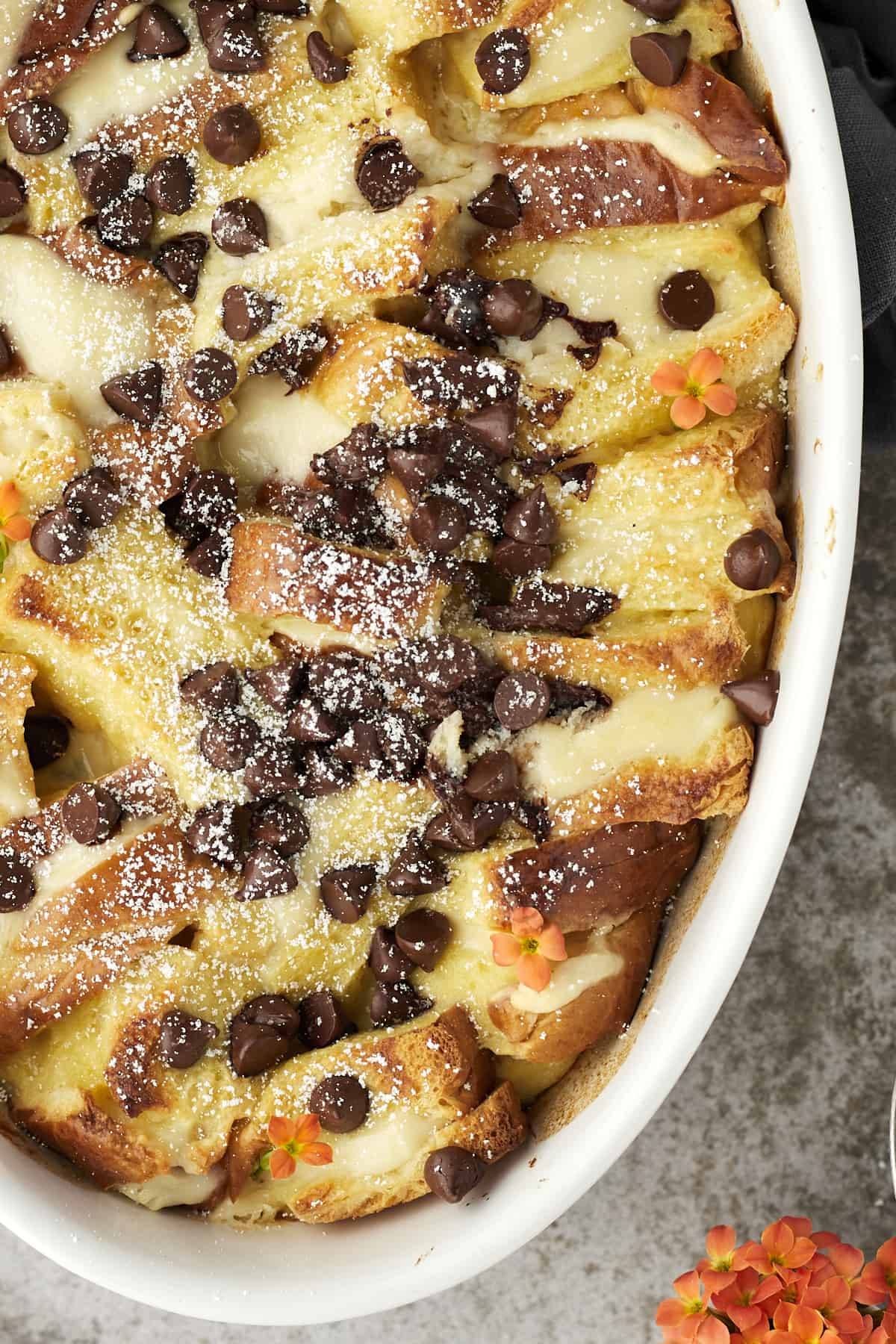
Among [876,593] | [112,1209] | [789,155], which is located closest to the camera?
[789,155]

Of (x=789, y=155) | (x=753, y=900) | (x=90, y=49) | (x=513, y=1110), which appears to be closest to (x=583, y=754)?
(x=753, y=900)

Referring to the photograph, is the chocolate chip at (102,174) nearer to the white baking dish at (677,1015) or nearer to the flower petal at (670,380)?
the flower petal at (670,380)

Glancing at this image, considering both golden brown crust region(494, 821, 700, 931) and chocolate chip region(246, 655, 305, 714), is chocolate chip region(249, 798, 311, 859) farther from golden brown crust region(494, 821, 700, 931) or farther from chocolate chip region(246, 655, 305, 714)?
golden brown crust region(494, 821, 700, 931)

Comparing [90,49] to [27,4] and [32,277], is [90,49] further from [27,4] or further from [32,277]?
[32,277]

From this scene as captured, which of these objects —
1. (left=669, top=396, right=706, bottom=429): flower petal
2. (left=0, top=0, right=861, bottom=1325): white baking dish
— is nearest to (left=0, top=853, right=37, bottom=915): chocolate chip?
(left=0, top=0, right=861, bottom=1325): white baking dish

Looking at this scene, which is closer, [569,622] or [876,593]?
[569,622]

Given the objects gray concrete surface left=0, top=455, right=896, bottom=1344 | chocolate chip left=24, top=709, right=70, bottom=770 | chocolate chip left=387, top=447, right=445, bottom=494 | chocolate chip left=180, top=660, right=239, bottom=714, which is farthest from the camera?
gray concrete surface left=0, top=455, right=896, bottom=1344

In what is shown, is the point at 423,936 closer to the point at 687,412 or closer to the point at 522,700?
the point at 522,700

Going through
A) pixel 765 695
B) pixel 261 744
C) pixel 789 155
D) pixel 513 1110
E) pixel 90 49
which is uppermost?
pixel 90 49
